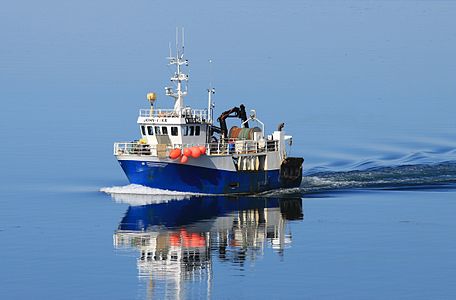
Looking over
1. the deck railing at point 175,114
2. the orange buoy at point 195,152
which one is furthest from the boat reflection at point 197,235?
the deck railing at point 175,114

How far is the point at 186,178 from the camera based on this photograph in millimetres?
85375

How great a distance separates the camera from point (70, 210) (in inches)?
3172

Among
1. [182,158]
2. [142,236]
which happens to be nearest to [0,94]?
[182,158]

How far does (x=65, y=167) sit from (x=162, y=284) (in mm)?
38719

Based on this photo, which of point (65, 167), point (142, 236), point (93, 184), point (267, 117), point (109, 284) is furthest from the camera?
point (267, 117)

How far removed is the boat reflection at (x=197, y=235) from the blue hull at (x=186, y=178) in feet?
3.12

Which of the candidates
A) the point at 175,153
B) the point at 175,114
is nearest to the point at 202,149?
the point at 175,153

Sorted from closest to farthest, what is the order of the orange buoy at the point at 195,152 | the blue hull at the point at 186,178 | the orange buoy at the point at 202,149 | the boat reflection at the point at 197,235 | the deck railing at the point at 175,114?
1. the boat reflection at the point at 197,235
2. the orange buoy at the point at 195,152
3. the orange buoy at the point at 202,149
4. the blue hull at the point at 186,178
5. the deck railing at the point at 175,114

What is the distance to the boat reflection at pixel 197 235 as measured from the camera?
62969mm

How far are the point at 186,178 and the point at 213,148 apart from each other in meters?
3.48

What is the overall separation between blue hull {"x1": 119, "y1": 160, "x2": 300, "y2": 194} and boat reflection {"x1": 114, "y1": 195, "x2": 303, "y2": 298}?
3.12 feet

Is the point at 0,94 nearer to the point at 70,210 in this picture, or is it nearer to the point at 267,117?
the point at 267,117

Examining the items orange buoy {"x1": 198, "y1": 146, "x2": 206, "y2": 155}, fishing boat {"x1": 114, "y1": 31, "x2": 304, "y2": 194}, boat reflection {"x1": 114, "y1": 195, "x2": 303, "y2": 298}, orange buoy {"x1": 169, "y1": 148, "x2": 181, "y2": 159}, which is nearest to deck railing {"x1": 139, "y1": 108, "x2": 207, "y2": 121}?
fishing boat {"x1": 114, "y1": 31, "x2": 304, "y2": 194}

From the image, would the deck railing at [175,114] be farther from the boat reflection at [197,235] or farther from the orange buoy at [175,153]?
the boat reflection at [197,235]
